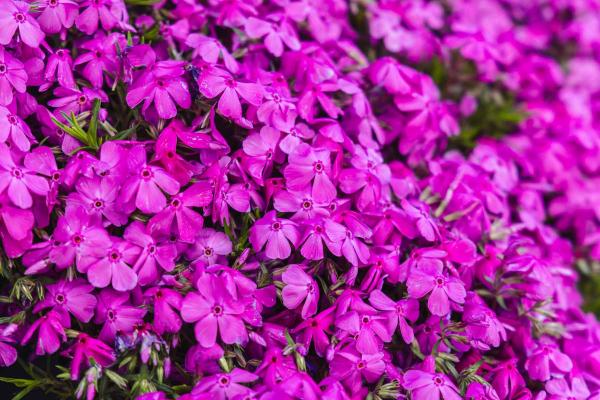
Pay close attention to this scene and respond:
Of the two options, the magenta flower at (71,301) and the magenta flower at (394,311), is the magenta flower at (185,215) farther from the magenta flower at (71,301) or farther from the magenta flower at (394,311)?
the magenta flower at (394,311)

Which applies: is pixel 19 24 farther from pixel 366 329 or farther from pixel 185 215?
pixel 366 329

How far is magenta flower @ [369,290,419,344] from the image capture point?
125cm

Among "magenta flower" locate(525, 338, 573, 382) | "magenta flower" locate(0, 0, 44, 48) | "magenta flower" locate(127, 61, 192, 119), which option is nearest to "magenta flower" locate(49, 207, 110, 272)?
"magenta flower" locate(127, 61, 192, 119)

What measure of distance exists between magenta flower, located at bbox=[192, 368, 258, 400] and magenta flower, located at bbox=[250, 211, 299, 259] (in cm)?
23

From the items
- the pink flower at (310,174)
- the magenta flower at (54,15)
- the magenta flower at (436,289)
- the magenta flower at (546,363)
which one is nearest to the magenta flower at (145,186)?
the pink flower at (310,174)

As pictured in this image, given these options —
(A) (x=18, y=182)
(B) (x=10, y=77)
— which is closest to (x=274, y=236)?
(A) (x=18, y=182)

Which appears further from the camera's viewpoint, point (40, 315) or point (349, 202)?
point (349, 202)

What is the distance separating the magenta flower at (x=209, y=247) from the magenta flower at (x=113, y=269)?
12cm

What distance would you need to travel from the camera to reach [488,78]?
1894 millimetres

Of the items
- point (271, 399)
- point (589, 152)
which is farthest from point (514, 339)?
point (589, 152)

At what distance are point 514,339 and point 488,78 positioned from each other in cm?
83

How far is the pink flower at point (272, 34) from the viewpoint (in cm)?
148

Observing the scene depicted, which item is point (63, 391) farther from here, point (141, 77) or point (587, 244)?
point (587, 244)

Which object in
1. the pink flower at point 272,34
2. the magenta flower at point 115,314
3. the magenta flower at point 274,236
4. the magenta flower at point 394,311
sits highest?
the pink flower at point 272,34
